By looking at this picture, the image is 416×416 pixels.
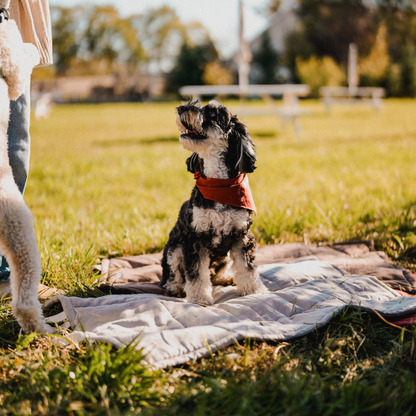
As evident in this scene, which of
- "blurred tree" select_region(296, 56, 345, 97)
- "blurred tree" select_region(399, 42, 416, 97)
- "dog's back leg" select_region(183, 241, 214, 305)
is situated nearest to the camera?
"dog's back leg" select_region(183, 241, 214, 305)

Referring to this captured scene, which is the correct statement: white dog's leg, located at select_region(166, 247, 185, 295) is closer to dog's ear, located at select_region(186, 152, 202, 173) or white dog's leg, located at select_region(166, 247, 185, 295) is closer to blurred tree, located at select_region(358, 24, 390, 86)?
dog's ear, located at select_region(186, 152, 202, 173)

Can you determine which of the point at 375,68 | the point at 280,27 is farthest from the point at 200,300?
the point at 280,27

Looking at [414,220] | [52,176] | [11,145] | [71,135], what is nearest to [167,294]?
[11,145]

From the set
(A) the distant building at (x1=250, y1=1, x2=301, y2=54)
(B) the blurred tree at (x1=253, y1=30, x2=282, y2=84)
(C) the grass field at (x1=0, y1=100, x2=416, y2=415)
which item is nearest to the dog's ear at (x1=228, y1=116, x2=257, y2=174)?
(C) the grass field at (x1=0, y1=100, x2=416, y2=415)

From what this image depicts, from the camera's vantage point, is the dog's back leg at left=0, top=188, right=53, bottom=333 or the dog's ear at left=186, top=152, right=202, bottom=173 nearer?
the dog's back leg at left=0, top=188, right=53, bottom=333

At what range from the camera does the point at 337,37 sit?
42.2m

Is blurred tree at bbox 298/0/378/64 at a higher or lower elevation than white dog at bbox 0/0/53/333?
higher

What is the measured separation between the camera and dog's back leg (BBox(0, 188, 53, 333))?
2199 mm

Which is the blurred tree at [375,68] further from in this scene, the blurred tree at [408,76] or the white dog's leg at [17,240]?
the white dog's leg at [17,240]

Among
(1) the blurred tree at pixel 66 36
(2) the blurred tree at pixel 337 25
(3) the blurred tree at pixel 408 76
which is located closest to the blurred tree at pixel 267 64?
(2) the blurred tree at pixel 337 25

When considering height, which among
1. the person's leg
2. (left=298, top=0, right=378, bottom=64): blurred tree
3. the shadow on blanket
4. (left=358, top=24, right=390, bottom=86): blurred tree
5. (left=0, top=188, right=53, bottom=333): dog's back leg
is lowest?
the shadow on blanket

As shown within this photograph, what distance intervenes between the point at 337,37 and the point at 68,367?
151ft

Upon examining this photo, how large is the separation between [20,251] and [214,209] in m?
1.22

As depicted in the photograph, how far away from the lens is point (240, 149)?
112 inches
